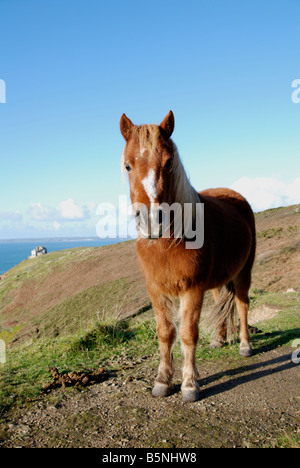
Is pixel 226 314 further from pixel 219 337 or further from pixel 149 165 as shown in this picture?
pixel 149 165

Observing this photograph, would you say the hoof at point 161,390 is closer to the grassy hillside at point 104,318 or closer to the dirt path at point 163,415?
the dirt path at point 163,415

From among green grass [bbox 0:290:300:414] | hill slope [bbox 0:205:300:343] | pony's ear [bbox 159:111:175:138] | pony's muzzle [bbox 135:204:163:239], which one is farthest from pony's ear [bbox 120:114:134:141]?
hill slope [bbox 0:205:300:343]

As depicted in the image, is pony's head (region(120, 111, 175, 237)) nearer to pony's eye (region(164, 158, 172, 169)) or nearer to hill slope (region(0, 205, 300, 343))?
pony's eye (region(164, 158, 172, 169))

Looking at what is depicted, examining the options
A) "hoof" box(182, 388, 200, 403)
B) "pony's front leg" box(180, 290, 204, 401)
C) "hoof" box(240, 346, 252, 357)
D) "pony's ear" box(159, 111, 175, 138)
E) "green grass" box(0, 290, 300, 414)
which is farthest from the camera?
"hoof" box(240, 346, 252, 357)

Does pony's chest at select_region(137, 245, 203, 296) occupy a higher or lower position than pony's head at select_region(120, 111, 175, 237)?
lower

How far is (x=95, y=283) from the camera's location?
59.2 feet

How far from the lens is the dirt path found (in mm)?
2906

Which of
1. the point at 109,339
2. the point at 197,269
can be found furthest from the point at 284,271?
the point at 197,269

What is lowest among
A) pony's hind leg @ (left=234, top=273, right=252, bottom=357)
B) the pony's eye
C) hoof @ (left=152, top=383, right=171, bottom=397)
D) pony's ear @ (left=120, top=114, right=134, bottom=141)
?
hoof @ (left=152, top=383, right=171, bottom=397)

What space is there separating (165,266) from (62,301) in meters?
15.3

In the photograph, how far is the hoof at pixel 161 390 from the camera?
3783 millimetres

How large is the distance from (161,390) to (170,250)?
156 centimetres

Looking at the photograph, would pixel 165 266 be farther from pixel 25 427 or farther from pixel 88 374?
pixel 25 427

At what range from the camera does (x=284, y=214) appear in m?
17.5
